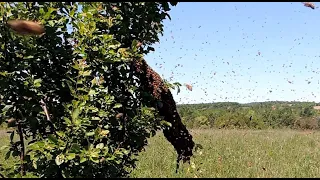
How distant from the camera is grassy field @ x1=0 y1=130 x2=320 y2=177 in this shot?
732cm

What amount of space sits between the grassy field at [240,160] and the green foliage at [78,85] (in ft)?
9.03

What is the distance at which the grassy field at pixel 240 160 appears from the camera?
7.32 metres

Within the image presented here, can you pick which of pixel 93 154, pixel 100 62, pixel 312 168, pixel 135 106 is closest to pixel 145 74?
pixel 135 106

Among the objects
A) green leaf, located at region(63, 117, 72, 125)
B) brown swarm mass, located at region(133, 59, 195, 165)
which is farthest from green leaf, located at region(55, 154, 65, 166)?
brown swarm mass, located at region(133, 59, 195, 165)

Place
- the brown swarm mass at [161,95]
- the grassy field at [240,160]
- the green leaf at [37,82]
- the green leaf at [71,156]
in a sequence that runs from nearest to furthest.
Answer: the green leaf at [71,156] → the green leaf at [37,82] → the brown swarm mass at [161,95] → the grassy field at [240,160]

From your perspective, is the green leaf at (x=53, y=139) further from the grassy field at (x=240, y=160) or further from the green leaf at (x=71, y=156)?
the grassy field at (x=240, y=160)

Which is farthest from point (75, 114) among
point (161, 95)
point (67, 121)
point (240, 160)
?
point (240, 160)

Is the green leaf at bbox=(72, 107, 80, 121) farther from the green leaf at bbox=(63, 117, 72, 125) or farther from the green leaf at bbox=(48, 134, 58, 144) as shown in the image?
the green leaf at bbox=(48, 134, 58, 144)

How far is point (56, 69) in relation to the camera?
8.86 feet

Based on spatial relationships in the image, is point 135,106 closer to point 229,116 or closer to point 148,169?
point 148,169

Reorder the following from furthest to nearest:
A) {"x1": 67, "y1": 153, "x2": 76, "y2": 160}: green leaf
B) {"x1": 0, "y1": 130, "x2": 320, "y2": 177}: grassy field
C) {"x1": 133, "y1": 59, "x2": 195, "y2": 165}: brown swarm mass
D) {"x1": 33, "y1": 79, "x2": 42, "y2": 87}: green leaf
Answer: {"x1": 0, "y1": 130, "x2": 320, "y2": 177}: grassy field, {"x1": 133, "y1": 59, "x2": 195, "y2": 165}: brown swarm mass, {"x1": 33, "y1": 79, "x2": 42, "y2": 87}: green leaf, {"x1": 67, "y1": 153, "x2": 76, "y2": 160}: green leaf

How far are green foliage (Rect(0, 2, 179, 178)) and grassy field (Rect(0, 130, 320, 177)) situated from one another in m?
2.75

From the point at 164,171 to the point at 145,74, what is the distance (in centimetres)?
493

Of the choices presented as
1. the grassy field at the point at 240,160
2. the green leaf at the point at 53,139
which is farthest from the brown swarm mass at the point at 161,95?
the grassy field at the point at 240,160
